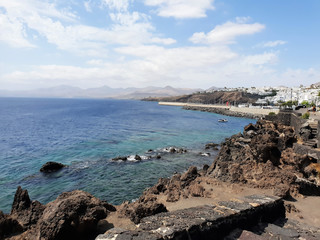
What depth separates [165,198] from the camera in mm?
11750

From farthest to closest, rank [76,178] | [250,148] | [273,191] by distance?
[76,178], [250,148], [273,191]

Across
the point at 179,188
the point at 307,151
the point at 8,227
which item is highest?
the point at 307,151

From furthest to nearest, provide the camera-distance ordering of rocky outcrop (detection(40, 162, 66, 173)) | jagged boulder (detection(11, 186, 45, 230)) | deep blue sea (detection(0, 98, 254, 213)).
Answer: rocky outcrop (detection(40, 162, 66, 173)) < deep blue sea (detection(0, 98, 254, 213)) < jagged boulder (detection(11, 186, 45, 230))

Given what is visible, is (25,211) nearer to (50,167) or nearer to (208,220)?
(208,220)

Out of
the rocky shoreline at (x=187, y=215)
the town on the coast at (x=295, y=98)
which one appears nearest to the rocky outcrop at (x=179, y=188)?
the rocky shoreline at (x=187, y=215)

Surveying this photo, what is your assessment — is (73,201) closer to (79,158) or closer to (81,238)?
(81,238)

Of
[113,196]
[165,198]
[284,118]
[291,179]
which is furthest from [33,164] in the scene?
[284,118]

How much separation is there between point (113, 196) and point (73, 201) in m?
9.24

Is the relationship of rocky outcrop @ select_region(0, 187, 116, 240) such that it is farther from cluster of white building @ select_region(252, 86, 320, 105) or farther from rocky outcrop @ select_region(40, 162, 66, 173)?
cluster of white building @ select_region(252, 86, 320, 105)

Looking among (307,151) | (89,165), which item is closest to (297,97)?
(307,151)

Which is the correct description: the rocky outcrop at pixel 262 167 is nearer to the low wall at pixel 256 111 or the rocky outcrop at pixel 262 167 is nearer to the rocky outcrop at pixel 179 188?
the rocky outcrop at pixel 179 188

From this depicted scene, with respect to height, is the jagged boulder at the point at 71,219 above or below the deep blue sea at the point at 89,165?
above

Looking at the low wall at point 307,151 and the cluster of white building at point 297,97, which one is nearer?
the low wall at point 307,151

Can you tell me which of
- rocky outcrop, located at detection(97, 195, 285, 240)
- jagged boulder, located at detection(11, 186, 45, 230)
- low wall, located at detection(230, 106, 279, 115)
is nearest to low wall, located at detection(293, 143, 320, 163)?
rocky outcrop, located at detection(97, 195, 285, 240)
